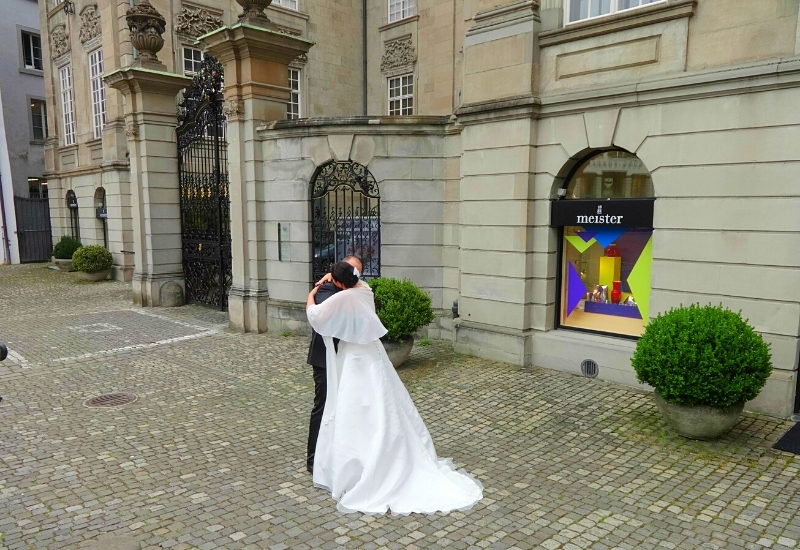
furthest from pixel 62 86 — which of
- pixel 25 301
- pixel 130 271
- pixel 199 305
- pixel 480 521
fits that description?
pixel 480 521

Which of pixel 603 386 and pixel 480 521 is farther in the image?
pixel 603 386

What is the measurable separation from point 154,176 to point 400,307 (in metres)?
8.98

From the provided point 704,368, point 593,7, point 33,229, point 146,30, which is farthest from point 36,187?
point 704,368

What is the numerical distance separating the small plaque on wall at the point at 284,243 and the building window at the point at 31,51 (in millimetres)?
25059

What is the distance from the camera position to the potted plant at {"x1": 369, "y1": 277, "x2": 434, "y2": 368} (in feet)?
28.0

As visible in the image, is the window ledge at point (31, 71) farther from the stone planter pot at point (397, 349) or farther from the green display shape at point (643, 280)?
the green display shape at point (643, 280)

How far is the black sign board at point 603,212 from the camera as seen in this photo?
25.1ft

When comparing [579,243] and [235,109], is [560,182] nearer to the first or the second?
[579,243]

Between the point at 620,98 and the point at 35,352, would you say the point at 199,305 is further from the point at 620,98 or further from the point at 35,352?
the point at 620,98

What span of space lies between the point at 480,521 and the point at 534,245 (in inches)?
199

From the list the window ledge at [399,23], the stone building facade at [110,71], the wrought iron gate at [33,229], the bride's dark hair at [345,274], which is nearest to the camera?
the bride's dark hair at [345,274]

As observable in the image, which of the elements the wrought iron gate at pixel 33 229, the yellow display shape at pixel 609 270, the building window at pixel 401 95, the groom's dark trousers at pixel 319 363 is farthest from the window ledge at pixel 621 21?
the wrought iron gate at pixel 33 229

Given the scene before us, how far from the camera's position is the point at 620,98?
7641 millimetres

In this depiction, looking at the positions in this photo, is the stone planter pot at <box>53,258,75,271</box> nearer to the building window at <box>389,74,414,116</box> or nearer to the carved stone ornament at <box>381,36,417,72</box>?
the building window at <box>389,74,414,116</box>
